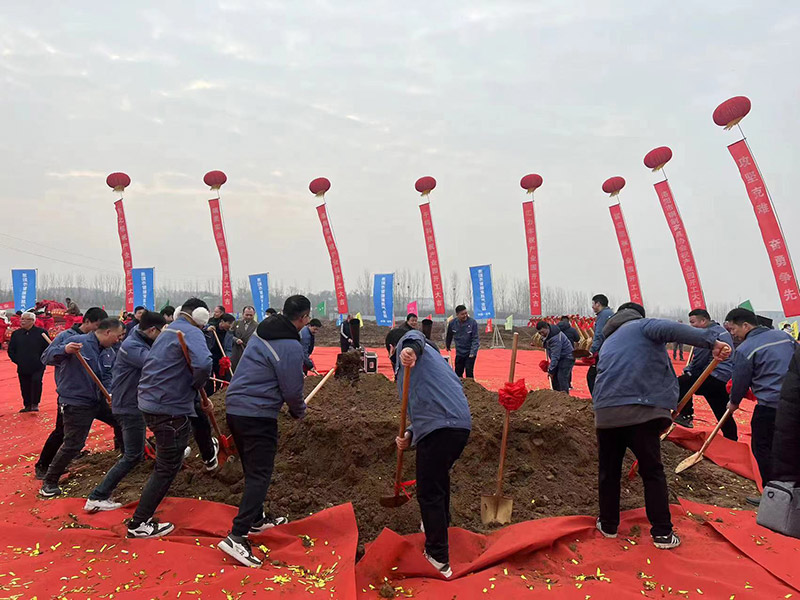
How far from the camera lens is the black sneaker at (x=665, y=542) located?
3.11 m

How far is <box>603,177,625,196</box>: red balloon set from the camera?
48.3ft

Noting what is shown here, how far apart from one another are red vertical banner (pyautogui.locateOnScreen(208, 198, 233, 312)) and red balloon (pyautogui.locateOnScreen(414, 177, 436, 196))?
6894mm

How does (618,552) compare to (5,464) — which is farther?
(5,464)

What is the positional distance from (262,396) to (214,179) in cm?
1481

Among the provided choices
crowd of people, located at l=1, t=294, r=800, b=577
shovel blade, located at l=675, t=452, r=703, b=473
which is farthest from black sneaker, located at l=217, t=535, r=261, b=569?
shovel blade, located at l=675, t=452, r=703, b=473

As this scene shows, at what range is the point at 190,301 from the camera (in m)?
3.98

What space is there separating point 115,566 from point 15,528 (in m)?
1.07

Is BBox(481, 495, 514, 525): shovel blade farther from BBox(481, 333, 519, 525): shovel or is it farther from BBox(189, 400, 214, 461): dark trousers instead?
BBox(189, 400, 214, 461): dark trousers

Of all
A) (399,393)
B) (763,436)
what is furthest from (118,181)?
(763,436)

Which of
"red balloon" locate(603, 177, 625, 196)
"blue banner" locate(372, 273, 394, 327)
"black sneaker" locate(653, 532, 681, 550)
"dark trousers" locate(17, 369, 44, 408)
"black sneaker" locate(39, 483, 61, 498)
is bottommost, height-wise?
"black sneaker" locate(653, 532, 681, 550)

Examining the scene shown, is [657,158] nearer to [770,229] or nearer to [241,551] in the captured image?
[770,229]

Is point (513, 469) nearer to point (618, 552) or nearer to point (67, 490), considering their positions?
point (618, 552)

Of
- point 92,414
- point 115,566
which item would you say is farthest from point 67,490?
point 115,566

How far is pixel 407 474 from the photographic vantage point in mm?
4152
